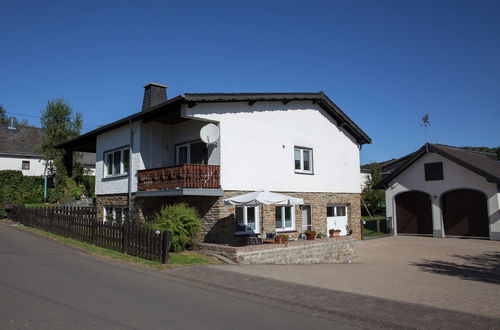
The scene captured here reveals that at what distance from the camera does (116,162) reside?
67.7 ft

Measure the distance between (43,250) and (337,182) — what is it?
13764mm

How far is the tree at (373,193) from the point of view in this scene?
36562 mm

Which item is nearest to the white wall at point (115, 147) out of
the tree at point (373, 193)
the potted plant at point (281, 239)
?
the potted plant at point (281, 239)

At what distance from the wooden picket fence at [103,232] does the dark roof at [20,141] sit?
23.8 m

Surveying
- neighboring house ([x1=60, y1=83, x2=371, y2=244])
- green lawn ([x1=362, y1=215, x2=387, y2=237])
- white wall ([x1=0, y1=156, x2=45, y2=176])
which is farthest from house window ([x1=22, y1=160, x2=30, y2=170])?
green lawn ([x1=362, y1=215, x2=387, y2=237])

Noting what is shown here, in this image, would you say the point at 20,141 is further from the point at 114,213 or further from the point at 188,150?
the point at 188,150

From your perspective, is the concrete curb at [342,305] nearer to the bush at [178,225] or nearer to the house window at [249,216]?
the bush at [178,225]

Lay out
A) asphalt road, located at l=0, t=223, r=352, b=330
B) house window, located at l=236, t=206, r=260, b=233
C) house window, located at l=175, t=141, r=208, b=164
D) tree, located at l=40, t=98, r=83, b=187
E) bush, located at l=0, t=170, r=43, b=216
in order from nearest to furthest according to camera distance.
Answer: asphalt road, located at l=0, t=223, r=352, b=330 < house window, located at l=236, t=206, r=260, b=233 < house window, located at l=175, t=141, r=208, b=164 < bush, located at l=0, t=170, r=43, b=216 < tree, located at l=40, t=98, r=83, b=187

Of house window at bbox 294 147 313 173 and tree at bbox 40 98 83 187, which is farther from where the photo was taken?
tree at bbox 40 98 83 187

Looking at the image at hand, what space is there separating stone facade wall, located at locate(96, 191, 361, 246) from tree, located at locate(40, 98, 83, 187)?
50.3ft

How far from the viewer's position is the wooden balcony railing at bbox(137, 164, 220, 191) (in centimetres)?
1508

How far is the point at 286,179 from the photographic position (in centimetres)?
1828

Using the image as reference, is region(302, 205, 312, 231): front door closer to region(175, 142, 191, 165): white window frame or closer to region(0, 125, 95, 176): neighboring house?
region(175, 142, 191, 165): white window frame

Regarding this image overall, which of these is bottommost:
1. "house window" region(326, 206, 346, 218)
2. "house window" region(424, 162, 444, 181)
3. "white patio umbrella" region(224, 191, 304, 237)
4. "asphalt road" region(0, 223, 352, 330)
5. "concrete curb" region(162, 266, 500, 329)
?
"concrete curb" region(162, 266, 500, 329)
